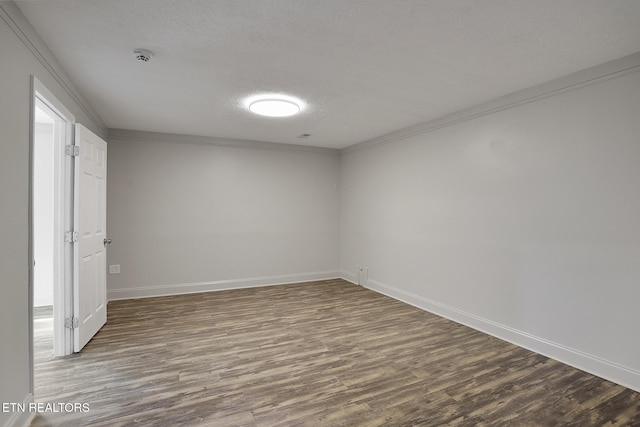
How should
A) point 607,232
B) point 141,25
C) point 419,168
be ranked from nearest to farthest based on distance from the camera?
point 141,25 < point 607,232 < point 419,168

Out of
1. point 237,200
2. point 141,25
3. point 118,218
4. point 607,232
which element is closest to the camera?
point 141,25

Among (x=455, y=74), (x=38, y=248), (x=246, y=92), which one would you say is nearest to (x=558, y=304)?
(x=455, y=74)

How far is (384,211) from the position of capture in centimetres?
477

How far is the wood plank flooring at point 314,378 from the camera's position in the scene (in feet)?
6.40

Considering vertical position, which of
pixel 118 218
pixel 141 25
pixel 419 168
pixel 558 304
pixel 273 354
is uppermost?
pixel 141 25

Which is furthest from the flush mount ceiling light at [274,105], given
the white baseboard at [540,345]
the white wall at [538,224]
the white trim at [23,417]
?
the white baseboard at [540,345]

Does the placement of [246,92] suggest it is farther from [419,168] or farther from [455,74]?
[419,168]

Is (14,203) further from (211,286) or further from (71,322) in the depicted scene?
(211,286)

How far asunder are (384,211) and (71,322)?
12.7ft

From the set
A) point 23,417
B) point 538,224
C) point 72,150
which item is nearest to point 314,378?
point 23,417

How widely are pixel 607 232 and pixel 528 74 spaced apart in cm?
139

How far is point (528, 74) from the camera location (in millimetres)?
2539

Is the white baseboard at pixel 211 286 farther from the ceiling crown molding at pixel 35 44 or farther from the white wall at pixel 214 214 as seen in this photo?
the ceiling crown molding at pixel 35 44

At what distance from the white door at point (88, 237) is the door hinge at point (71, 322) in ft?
0.05
